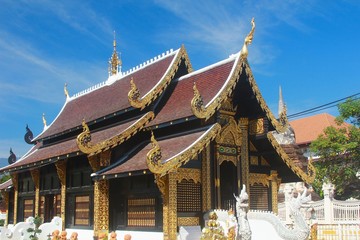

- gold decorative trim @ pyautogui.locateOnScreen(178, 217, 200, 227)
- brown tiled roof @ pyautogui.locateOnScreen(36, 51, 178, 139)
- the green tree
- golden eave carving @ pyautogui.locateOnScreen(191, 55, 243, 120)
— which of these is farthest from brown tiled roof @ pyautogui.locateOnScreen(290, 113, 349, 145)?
gold decorative trim @ pyautogui.locateOnScreen(178, 217, 200, 227)

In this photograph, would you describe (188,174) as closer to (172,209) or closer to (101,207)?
(172,209)

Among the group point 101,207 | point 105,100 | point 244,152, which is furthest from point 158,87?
point 105,100

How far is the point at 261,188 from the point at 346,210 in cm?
621

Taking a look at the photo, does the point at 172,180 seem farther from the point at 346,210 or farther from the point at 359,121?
the point at 359,121

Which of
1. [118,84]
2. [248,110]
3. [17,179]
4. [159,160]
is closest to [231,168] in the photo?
[248,110]

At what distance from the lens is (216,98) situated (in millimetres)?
14594

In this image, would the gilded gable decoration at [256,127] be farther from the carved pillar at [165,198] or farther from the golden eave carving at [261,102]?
the carved pillar at [165,198]

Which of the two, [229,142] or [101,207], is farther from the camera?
[229,142]

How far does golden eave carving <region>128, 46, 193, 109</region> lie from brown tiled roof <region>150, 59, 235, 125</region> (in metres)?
0.48

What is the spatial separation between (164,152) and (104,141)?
94.6 inches

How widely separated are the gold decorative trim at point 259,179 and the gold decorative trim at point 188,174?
273cm

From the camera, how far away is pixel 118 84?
71.6 feet

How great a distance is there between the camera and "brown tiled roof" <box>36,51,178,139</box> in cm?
1852

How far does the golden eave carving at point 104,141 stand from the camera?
15.5m
